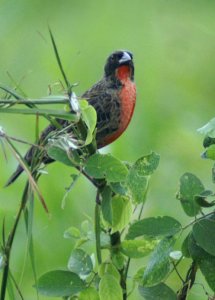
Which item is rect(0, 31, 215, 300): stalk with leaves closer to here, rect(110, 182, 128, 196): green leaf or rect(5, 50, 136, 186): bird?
rect(110, 182, 128, 196): green leaf

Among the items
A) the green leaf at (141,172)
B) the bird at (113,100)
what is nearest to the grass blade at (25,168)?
the green leaf at (141,172)

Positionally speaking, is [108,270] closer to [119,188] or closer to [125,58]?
[119,188]

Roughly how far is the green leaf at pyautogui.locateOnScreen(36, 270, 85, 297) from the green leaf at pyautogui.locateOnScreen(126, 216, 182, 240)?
0.11 metres

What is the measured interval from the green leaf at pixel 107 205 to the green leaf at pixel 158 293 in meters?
0.12

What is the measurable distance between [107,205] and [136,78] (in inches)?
74.3

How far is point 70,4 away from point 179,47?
0.51 metres

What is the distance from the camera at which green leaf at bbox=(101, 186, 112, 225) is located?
1366 millimetres

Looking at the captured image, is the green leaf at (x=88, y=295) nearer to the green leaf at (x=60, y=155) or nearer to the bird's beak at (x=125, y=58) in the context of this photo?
the green leaf at (x=60, y=155)

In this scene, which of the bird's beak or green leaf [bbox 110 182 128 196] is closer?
green leaf [bbox 110 182 128 196]

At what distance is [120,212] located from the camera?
56.6 inches

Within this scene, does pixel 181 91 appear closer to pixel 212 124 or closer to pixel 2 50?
pixel 2 50

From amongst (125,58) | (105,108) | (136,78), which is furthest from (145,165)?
(136,78)

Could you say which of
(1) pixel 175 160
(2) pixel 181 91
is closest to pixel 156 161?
(1) pixel 175 160

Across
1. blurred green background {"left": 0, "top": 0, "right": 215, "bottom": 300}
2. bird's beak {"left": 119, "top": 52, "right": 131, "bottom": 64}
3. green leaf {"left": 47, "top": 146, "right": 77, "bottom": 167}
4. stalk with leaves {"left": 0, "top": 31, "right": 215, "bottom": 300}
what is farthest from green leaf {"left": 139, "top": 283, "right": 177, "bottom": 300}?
bird's beak {"left": 119, "top": 52, "right": 131, "bottom": 64}
